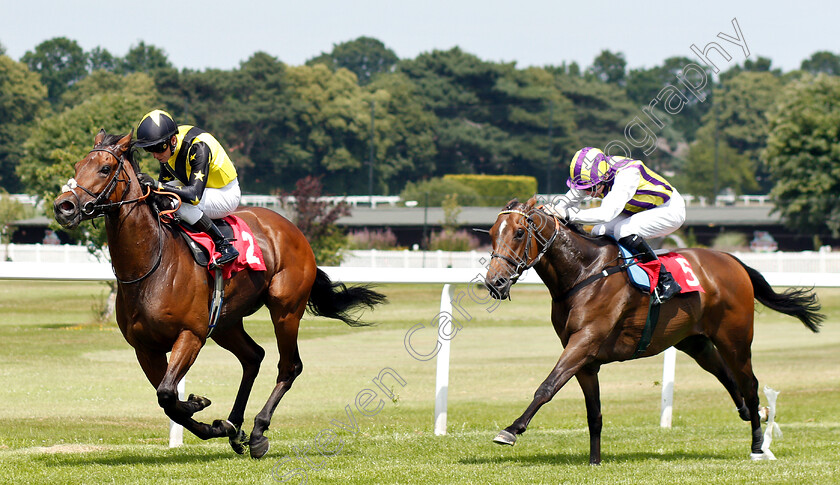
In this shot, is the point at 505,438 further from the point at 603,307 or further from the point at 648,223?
the point at 648,223

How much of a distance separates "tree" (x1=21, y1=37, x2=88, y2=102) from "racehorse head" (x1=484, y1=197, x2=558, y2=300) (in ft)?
258

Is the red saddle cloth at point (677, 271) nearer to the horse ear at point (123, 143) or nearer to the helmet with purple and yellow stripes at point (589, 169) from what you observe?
the helmet with purple and yellow stripes at point (589, 169)

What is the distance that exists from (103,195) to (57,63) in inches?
3291

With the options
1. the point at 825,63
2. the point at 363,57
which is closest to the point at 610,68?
the point at 825,63

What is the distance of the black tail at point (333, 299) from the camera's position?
682cm

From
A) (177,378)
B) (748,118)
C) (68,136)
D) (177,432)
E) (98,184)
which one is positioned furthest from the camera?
(748,118)

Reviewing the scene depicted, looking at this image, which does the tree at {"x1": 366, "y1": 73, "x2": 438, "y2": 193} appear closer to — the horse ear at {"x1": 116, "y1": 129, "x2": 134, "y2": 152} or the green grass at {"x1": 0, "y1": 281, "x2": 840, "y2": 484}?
the green grass at {"x1": 0, "y1": 281, "x2": 840, "y2": 484}

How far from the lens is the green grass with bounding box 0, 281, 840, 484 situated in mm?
5555

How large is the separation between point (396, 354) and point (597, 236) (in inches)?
139

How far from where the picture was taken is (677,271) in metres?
6.23

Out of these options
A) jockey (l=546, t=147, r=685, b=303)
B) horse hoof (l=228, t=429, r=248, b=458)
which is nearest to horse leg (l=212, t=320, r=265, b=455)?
horse hoof (l=228, t=429, r=248, b=458)

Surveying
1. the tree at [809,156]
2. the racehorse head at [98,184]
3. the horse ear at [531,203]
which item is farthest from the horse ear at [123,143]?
the tree at [809,156]

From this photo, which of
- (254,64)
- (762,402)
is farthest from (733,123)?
(762,402)

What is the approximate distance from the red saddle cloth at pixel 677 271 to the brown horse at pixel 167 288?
2254 mm
